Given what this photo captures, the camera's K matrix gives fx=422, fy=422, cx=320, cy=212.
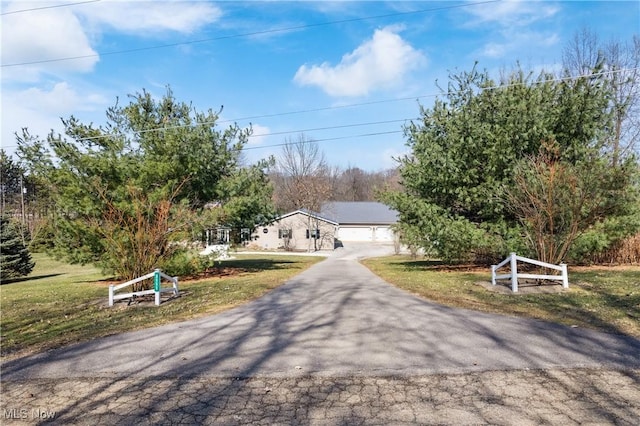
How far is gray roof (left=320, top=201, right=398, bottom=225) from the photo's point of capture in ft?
166

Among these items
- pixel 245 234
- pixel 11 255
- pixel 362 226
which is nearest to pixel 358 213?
pixel 362 226

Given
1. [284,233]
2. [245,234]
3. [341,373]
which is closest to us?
[341,373]

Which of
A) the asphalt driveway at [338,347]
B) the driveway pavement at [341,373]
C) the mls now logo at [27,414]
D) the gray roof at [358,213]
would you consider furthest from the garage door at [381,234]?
the mls now logo at [27,414]

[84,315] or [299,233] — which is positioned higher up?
[299,233]

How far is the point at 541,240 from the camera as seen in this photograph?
428 inches

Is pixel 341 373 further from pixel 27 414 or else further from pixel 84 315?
pixel 84 315

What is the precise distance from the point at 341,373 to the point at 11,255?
25.7 metres

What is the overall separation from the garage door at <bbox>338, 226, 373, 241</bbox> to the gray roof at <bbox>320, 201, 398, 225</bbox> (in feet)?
2.15

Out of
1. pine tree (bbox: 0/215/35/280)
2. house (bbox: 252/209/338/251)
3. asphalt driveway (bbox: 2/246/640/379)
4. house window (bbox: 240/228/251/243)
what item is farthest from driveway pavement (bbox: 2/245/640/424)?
house (bbox: 252/209/338/251)

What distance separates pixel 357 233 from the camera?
169 ft

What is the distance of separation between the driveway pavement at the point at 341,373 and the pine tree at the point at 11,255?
2164cm

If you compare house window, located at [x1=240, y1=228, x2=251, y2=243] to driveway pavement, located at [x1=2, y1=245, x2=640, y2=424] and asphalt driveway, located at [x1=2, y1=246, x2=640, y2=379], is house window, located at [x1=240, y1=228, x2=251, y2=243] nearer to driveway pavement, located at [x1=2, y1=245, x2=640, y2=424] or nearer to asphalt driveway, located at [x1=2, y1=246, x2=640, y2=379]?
asphalt driveway, located at [x1=2, y1=246, x2=640, y2=379]

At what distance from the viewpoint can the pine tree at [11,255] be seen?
2292cm

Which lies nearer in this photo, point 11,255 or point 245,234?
point 245,234
